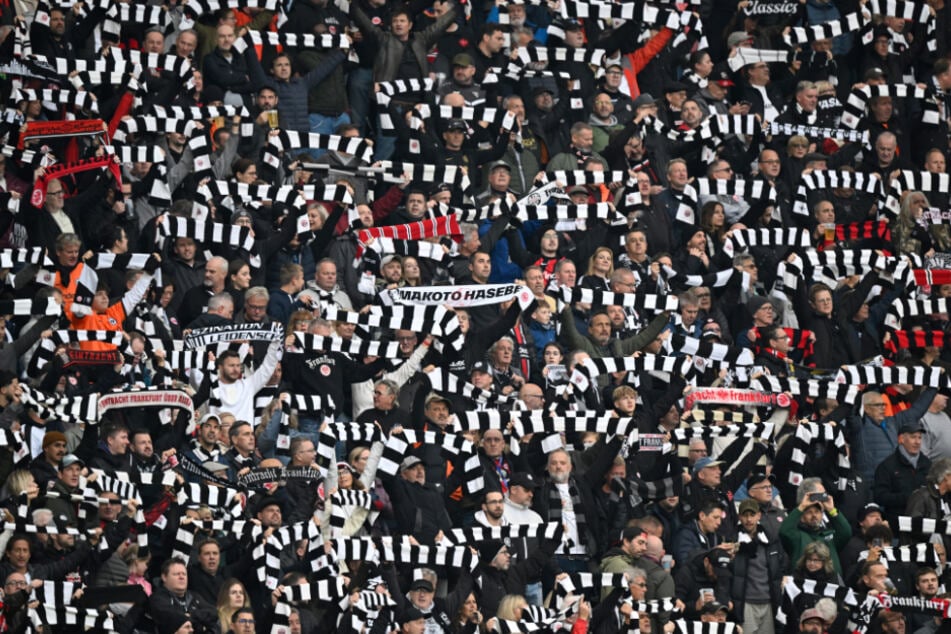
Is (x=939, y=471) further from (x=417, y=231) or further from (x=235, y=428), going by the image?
(x=235, y=428)

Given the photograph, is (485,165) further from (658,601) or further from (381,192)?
(658,601)

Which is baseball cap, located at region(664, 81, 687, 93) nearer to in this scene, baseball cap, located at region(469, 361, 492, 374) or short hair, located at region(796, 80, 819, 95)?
short hair, located at region(796, 80, 819, 95)

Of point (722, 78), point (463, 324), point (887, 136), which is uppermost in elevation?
point (722, 78)

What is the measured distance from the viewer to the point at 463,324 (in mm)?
20422

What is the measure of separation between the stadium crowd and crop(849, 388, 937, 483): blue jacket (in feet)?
0.10

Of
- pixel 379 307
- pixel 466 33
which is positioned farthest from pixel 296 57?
pixel 379 307

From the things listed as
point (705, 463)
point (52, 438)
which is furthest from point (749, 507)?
point (52, 438)

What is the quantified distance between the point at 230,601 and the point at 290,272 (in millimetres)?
3645

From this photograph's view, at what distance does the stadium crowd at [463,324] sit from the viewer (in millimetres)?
18297

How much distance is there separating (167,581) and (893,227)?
8941mm

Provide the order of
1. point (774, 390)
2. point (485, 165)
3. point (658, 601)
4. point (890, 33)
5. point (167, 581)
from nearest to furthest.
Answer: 1. point (167, 581)
2. point (658, 601)
3. point (774, 390)
4. point (485, 165)
5. point (890, 33)

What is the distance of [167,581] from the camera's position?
17750mm

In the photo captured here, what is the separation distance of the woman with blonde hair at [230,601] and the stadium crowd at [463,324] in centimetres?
3

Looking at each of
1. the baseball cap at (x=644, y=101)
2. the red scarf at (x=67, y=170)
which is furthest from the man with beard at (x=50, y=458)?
the baseball cap at (x=644, y=101)
